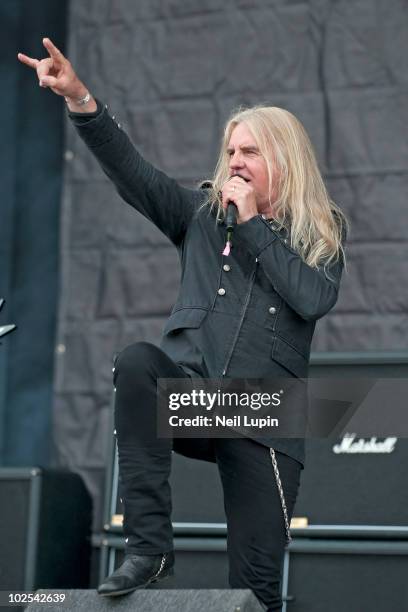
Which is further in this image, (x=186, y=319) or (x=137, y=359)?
(x=186, y=319)

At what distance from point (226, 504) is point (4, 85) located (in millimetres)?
2464

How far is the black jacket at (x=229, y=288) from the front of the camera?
106 inches

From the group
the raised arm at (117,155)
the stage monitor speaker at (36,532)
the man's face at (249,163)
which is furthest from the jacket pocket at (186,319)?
the stage monitor speaker at (36,532)

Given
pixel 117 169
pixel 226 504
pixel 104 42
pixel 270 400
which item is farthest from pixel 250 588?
pixel 104 42

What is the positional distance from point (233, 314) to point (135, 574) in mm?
647

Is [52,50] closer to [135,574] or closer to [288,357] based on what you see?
[288,357]

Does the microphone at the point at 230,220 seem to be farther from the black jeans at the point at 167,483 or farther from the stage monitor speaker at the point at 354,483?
the stage monitor speaker at the point at 354,483

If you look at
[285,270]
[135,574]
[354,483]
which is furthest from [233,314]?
[354,483]

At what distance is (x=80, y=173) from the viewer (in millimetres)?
4605

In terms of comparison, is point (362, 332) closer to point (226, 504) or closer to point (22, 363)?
point (22, 363)

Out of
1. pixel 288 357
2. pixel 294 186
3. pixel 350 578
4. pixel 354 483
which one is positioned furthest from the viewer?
pixel 354 483

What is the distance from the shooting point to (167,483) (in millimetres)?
2562

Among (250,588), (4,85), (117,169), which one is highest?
(4,85)

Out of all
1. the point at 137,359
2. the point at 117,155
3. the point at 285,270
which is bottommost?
the point at 137,359
